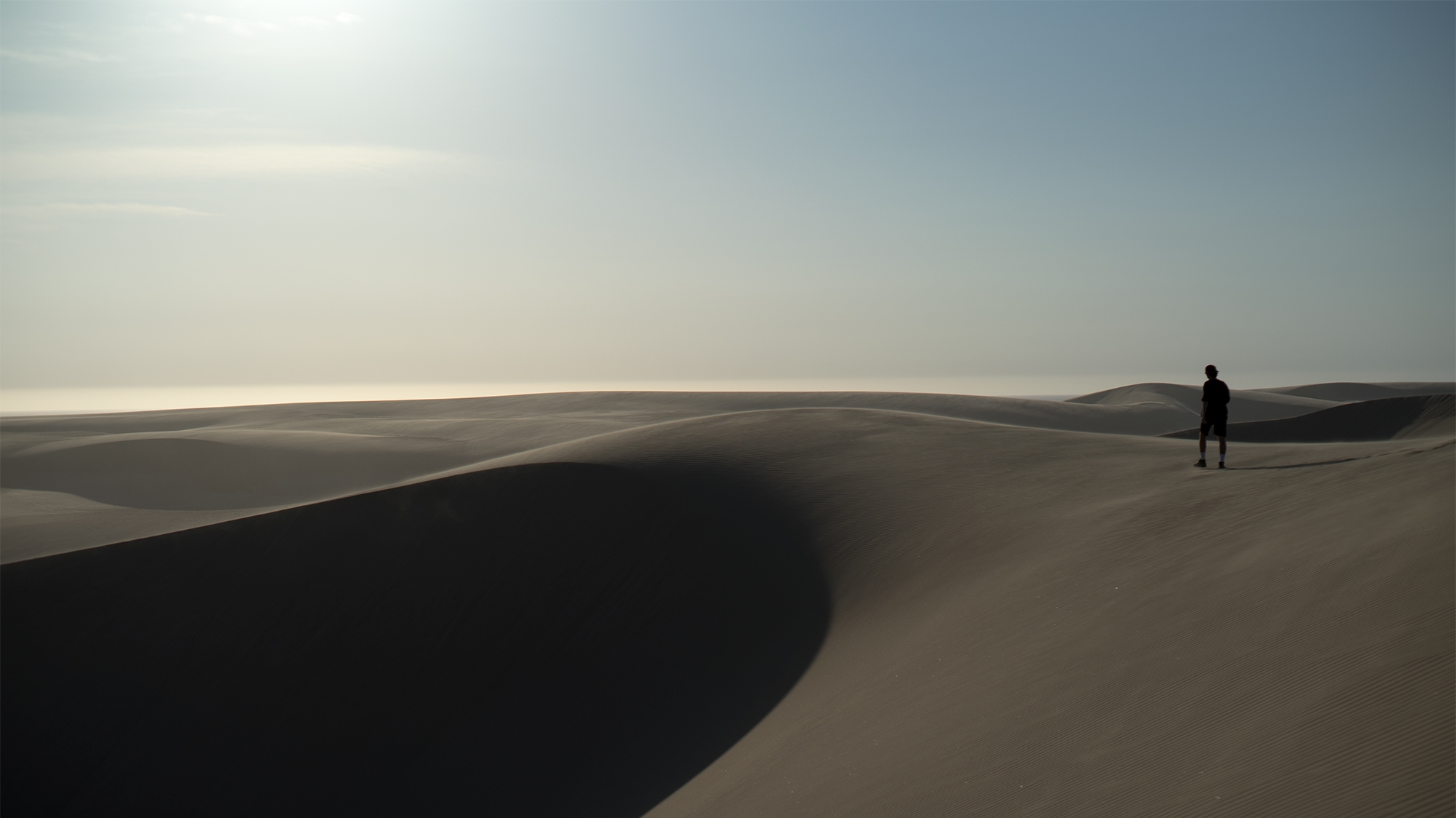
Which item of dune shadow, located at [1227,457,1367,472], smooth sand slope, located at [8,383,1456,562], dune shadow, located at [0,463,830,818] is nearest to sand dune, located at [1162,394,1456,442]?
smooth sand slope, located at [8,383,1456,562]

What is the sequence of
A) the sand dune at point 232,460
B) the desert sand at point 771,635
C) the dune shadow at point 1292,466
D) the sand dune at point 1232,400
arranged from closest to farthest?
the desert sand at point 771,635 → the dune shadow at point 1292,466 → the sand dune at point 232,460 → the sand dune at point 1232,400

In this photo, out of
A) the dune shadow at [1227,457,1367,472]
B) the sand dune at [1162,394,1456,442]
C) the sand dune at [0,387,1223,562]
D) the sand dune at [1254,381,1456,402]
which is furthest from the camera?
the sand dune at [1254,381,1456,402]

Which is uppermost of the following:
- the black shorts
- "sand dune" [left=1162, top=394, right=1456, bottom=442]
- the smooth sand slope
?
the black shorts

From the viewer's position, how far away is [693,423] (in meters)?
19.2

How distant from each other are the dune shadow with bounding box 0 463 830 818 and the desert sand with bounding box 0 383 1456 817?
5 cm

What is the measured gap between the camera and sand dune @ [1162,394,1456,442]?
28297 mm

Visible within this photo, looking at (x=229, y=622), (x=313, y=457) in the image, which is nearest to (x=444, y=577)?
(x=229, y=622)

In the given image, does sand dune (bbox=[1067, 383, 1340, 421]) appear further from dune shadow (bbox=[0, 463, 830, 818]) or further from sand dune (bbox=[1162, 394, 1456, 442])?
dune shadow (bbox=[0, 463, 830, 818])

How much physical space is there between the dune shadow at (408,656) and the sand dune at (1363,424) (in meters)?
21.8

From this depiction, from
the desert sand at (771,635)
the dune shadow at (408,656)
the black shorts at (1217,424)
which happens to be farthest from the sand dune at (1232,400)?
the dune shadow at (408,656)

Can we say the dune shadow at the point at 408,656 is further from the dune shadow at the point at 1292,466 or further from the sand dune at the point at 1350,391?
the sand dune at the point at 1350,391

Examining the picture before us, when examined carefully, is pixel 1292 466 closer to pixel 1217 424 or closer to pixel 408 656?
pixel 1217 424

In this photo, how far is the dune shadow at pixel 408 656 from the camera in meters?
10.3

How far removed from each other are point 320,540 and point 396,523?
1198 millimetres
